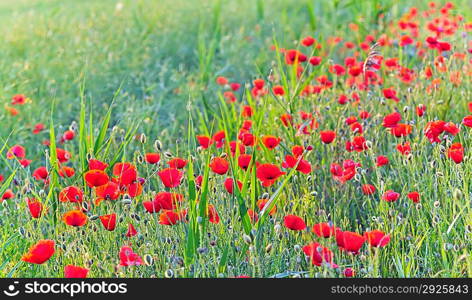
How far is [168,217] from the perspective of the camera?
198cm

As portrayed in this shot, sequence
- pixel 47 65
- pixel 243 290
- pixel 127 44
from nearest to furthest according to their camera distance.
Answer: pixel 243 290
pixel 47 65
pixel 127 44

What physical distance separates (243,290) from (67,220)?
57 centimetres

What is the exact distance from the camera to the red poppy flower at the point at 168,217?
1970mm

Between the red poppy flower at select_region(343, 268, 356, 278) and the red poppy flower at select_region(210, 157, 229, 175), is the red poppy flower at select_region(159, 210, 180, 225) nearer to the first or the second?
the red poppy flower at select_region(210, 157, 229, 175)

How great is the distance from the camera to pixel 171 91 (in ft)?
14.4

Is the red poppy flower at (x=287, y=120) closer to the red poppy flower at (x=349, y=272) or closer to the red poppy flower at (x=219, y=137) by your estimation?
the red poppy flower at (x=219, y=137)

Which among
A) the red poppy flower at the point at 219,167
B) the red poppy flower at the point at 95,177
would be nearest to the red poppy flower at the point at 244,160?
the red poppy flower at the point at 219,167

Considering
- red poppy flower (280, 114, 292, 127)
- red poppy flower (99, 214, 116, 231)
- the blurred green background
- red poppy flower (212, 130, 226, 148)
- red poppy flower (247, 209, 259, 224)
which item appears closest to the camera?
red poppy flower (99, 214, 116, 231)

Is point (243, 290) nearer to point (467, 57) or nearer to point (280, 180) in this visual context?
point (280, 180)

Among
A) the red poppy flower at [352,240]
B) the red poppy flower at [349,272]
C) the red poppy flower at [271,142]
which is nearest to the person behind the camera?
the red poppy flower at [352,240]

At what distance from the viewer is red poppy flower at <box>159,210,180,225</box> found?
77.5 inches

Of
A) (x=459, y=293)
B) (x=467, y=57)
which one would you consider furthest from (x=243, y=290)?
(x=467, y=57)

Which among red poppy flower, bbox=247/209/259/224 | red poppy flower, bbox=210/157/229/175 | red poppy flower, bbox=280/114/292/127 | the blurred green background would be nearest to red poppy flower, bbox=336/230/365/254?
red poppy flower, bbox=247/209/259/224

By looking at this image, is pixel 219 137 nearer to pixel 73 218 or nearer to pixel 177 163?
pixel 177 163
